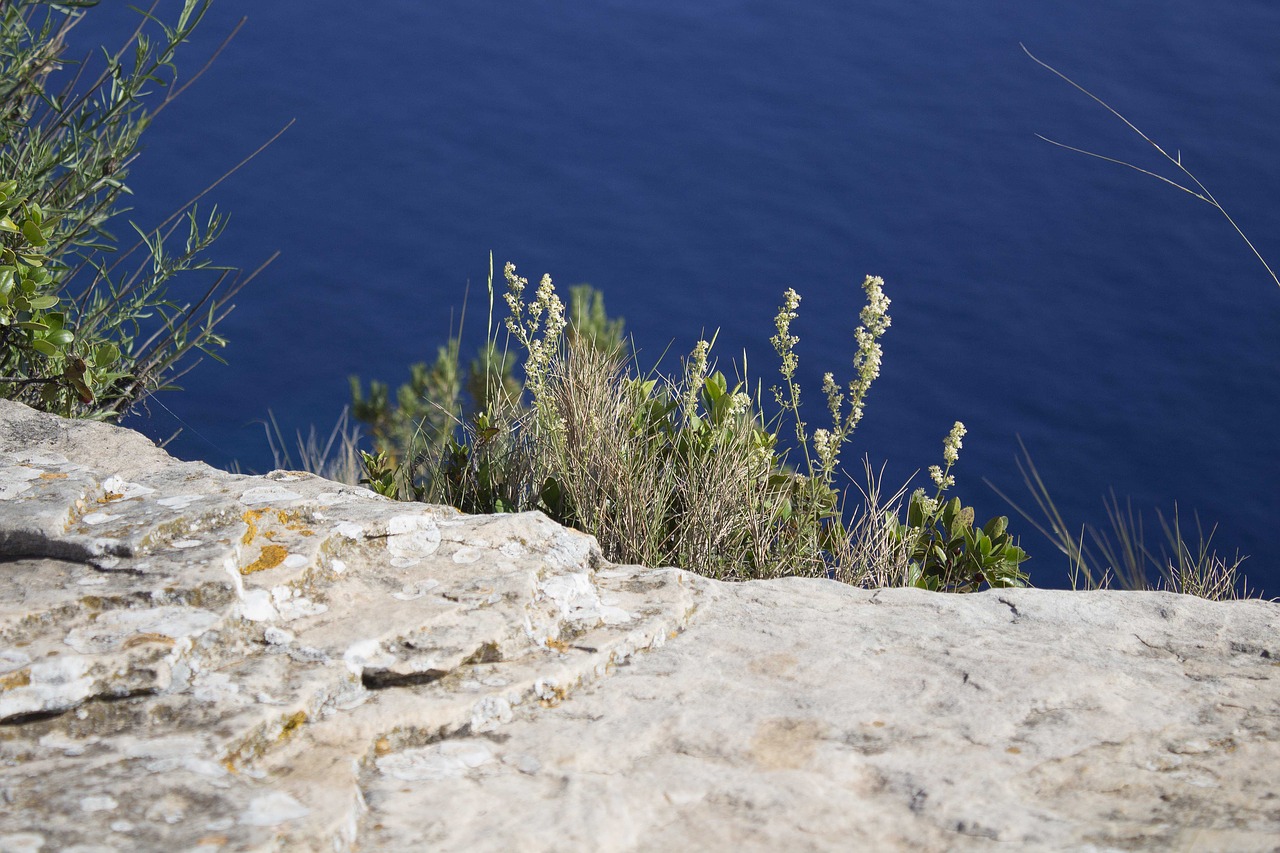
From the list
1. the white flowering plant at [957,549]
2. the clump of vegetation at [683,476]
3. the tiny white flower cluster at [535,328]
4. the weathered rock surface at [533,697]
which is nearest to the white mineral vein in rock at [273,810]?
the weathered rock surface at [533,697]

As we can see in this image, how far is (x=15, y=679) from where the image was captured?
1.46 m

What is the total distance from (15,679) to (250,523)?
0.52m

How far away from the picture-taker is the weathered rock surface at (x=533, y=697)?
1.36 metres

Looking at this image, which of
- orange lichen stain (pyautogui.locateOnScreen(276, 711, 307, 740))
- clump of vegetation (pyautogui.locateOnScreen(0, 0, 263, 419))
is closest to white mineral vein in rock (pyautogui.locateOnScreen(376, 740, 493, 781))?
orange lichen stain (pyautogui.locateOnScreen(276, 711, 307, 740))

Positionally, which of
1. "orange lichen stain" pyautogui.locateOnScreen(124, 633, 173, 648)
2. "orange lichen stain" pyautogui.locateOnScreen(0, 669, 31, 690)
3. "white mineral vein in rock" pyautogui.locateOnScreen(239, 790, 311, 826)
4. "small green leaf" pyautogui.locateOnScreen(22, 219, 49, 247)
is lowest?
"white mineral vein in rock" pyautogui.locateOnScreen(239, 790, 311, 826)

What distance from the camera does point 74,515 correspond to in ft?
6.22

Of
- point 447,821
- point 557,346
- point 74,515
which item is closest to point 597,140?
point 557,346

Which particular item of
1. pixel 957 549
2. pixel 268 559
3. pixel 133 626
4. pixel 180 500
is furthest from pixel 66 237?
pixel 957 549

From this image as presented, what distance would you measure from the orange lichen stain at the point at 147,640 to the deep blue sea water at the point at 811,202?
22.4ft

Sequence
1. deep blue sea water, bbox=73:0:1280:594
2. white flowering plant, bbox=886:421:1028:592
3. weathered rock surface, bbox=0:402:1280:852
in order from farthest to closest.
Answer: deep blue sea water, bbox=73:0:1280:594 → white flowering plant, bbox=886:421:1028:592 → weathered rock surface, bbox=0:402:1280:852

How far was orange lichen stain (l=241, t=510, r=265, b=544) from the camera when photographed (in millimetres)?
1887

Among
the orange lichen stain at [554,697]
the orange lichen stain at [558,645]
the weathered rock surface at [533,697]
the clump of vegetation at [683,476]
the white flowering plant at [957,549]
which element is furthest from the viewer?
the white flowering plant at [957,549]

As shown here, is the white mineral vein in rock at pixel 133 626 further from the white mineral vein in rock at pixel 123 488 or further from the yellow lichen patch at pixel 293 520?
the white mineral vein in rock at pixel 123 488

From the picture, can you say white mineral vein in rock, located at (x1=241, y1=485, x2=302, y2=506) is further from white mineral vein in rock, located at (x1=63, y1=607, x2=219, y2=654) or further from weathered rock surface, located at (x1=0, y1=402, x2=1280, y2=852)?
white mineral vein in rock, located at (x1=63, y1=607, x2=219, y2=654)
